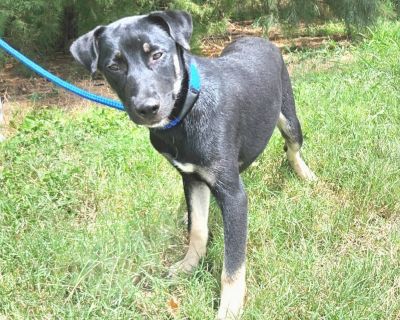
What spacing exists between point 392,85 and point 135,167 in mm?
2807

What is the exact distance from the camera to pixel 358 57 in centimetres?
684

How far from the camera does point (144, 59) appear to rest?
286cm

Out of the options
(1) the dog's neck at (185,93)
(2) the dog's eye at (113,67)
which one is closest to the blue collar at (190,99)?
(1) the dog's neck at (185,93)

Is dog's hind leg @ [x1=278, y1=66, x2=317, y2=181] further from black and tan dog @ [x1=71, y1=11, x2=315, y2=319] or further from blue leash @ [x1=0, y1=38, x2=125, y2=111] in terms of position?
blue leash @ [x1=0, y1=38, x2=125, y2=111]

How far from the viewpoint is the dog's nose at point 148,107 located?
2.73 metres

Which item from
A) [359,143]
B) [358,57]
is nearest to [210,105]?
[359,143]

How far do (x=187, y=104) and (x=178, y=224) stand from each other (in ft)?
3.59

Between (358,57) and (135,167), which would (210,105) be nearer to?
(135,167)

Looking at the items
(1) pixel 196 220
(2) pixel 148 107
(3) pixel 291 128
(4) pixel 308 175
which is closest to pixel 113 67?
(2) pixel 148 107

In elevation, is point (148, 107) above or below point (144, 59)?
below

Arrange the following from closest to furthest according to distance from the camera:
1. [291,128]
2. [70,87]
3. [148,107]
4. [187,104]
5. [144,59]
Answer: [148,107], [144,59], [187,104], [70,87], [291,128]

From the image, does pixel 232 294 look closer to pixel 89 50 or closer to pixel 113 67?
pixel 113 67

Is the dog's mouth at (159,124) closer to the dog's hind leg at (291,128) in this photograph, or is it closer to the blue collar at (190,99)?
the blue collar at (190,99)

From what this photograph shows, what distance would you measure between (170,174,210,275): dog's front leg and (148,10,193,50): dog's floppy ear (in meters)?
0.87
